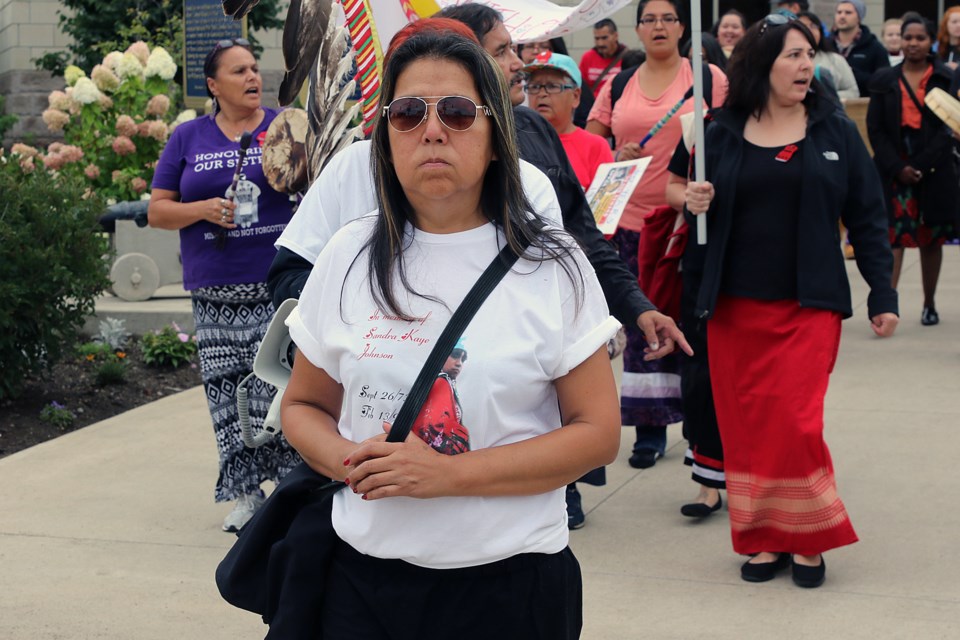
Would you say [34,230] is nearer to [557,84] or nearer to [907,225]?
[557,84]

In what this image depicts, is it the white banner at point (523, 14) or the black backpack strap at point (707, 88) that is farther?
the black backpack strap at point (707, 88)

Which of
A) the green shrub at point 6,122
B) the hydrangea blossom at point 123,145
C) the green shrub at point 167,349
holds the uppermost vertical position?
the hydrangea blossom at point 123,145

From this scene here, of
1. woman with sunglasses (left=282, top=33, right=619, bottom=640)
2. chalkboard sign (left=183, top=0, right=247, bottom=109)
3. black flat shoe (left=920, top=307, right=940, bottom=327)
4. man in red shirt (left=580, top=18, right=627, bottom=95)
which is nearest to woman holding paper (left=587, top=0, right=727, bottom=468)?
black flat shoe (left=920, top=307, right=940, bottom=327)

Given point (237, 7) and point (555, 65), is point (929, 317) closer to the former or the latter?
point (555, 65)

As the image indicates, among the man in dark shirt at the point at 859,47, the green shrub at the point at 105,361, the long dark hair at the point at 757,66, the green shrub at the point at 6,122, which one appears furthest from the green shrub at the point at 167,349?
the green shrub at the point at 6,122

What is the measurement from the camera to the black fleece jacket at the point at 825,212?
4.89 m

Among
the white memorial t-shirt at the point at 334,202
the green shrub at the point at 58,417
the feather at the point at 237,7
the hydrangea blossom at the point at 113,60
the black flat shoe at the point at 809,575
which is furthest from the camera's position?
the hydrangea blossom at the point at 113,60

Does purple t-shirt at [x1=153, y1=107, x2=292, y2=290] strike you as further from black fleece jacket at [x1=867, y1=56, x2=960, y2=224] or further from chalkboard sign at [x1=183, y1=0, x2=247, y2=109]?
chalkboard sign at [x1=183, y1=0, x2=247, y2=109]

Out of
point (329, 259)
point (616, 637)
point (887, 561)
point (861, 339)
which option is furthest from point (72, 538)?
point (861, 339)

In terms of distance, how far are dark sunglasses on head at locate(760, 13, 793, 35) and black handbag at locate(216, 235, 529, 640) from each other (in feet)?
9.56

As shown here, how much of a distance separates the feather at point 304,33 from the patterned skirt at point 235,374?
4.59 feet

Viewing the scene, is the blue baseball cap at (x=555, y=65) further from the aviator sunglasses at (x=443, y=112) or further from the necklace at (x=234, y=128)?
the aviator sunglasses at (x=443, y=112)

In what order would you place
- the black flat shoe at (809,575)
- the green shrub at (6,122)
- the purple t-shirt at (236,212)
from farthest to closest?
1. the green shrub at (6,122)
2. the purple t-shirt at (236,212)
3. the black flat shoe at (809,575)

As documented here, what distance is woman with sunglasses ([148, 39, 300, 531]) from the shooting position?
221 inches
